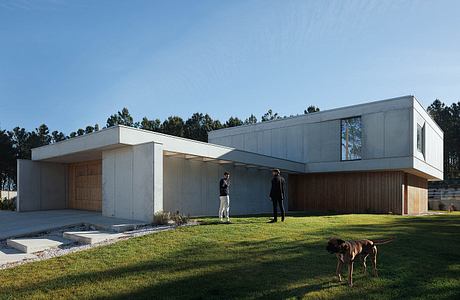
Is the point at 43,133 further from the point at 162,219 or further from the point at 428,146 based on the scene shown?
the point at 428,146

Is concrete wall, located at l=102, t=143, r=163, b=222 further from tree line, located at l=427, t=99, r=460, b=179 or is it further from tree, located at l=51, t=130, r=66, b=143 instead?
tree line, located at l=427, t=99, r=460, b=179

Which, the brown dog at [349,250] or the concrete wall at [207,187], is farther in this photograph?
the concrete wall at [207,187]

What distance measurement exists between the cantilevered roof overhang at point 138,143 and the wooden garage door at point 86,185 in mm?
682

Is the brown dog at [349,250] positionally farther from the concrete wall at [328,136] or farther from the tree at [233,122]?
the tree at [233,122]

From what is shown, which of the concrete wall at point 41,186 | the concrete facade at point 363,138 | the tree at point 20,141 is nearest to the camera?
the concrete wall at point 41,186

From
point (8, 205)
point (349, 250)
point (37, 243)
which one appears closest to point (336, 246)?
point (349, 250)

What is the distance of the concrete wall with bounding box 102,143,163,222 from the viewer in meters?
13.2

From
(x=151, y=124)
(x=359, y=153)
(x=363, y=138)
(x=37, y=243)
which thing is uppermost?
(x=151, y=124)

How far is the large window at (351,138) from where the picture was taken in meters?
22.5

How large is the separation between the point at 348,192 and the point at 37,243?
1794 centimetres

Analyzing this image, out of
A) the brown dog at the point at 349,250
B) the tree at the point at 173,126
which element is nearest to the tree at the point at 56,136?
the tree at the point at 173,126

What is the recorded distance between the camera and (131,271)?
7.23 m

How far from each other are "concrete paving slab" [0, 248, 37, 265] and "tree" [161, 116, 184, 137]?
38.5 metres

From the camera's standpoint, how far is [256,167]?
20812mm
